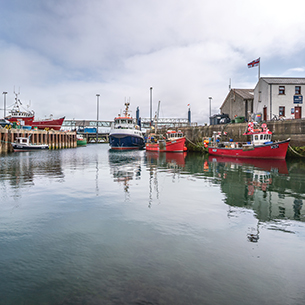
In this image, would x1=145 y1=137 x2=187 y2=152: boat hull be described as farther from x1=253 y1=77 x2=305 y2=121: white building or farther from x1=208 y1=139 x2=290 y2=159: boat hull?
x1=253 y1=77 x2=305 y2=121: white building

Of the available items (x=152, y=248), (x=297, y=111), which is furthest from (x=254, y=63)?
(x=152, y=248)

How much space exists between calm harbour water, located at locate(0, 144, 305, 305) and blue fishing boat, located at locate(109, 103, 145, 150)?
122 ft

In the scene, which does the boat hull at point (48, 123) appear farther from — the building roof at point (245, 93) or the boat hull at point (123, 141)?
the building roof at point (245, 93)

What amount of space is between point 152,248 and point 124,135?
42.7m

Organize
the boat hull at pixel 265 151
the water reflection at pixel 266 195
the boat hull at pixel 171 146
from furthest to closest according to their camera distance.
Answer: the boat hull at pixel 171 146 < the boat hull at pixel 265 151 < the water reflection at pixel 266 195

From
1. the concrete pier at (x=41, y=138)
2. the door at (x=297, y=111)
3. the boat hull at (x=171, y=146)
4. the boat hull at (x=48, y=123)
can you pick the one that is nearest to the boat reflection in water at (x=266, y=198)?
the boat hull at (x=171, y=146)

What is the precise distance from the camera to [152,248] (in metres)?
5.56

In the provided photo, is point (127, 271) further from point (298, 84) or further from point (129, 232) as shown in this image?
point (298, 84)

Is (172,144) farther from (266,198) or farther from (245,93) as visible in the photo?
(266,198)

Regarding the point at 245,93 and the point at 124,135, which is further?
the point at 124,135

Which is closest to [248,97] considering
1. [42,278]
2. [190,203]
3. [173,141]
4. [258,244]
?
[173,141]

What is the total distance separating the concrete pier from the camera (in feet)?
137

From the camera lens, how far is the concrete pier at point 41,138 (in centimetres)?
4181

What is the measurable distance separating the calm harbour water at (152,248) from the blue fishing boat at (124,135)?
122 ft
